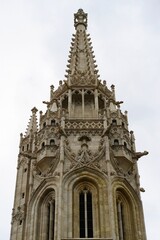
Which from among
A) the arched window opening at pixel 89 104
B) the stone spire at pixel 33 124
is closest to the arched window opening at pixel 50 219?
the arched window opening at pixel 89 104

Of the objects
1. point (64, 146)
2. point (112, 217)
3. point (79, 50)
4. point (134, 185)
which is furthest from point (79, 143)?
point (79, 50)

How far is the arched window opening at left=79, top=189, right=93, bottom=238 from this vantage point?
30562mm

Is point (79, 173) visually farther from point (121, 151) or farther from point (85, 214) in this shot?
point (121, 151)

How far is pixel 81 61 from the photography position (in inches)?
1826

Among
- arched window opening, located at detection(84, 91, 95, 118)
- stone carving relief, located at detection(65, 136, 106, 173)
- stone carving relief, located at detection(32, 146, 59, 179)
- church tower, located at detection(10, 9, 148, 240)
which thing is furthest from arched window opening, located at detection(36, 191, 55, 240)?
arched window opening, located at detection(84, 91, 95, 118)

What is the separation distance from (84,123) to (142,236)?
951cm

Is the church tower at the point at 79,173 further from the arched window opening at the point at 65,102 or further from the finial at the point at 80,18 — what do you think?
the finial at the point at 80,18

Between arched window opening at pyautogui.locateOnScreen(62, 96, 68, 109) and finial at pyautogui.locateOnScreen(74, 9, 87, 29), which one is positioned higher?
finial at pyautogui.locateOnScreen(74, 9, 87, 29)

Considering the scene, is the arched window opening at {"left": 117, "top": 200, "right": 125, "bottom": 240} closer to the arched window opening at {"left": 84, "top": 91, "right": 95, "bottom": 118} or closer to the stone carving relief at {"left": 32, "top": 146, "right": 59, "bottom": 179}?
the stone carving relief at {"left": 32, "top": 146, "right": 59, "bottom": 179}

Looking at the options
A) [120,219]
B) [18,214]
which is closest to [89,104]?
[18,214]

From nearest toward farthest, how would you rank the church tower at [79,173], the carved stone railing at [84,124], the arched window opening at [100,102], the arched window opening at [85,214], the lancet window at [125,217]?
1. the arched window opening at [85,214]
2. the church tower at [79,173]
3. the lancet window at [125,217]
4. the carved stone railing at [84,124]
5. the arched window opening at [100,102]

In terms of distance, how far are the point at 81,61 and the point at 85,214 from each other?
18.5 metres

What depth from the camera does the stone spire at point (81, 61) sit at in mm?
42219

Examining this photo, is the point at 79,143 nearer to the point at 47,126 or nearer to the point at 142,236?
the point at 47,126
